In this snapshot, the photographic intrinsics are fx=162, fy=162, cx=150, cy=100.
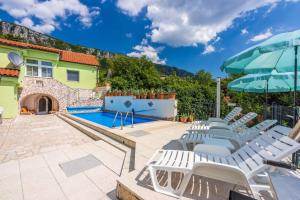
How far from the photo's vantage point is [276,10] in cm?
1011

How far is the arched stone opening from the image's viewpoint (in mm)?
19097

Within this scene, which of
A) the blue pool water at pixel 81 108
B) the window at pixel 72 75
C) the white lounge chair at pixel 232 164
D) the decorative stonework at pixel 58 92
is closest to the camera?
the white lounge chair at pixel 232 164

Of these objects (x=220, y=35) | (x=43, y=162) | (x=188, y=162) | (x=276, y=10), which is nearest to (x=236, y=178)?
(x=188, y=162)

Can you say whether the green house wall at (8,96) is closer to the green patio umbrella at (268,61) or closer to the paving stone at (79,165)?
the paving stone at (79,165)

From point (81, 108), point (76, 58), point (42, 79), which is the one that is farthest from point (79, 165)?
point (76, 58)

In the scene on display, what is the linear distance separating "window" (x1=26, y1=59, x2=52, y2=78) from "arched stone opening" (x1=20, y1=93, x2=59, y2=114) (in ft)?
8.47

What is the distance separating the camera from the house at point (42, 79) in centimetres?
1376

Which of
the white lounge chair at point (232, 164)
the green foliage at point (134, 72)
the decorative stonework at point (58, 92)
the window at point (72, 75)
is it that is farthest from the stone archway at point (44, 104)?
the white lounge chair at point (232, 164)

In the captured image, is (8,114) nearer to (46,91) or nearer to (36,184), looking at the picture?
(46,91)

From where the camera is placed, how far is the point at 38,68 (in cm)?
1812

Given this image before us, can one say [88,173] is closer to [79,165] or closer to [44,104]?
[79,165]

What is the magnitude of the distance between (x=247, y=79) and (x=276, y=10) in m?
7.50

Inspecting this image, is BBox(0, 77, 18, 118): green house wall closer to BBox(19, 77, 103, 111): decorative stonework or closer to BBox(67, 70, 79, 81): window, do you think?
BBox(19, 77, 103, 111): decorative stonework

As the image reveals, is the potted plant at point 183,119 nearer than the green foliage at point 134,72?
Yes
